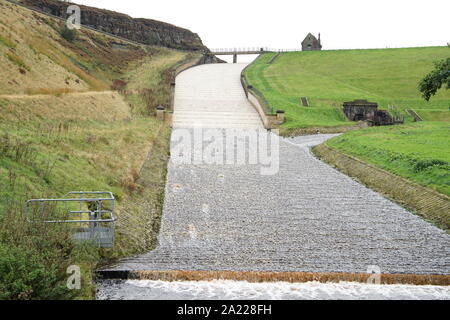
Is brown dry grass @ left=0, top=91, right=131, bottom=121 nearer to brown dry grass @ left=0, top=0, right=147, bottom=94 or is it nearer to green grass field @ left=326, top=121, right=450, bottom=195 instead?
brown dry grass @ left=0, top=0, right=147, bottom=94

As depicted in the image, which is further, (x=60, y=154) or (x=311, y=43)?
(x=311, y=43)

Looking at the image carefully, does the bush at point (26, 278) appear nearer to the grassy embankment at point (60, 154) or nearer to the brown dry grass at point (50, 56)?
the grassy embankment at point (60, 154)

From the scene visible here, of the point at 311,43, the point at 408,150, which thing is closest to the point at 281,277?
the point at 408,150

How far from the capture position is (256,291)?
42.2ft

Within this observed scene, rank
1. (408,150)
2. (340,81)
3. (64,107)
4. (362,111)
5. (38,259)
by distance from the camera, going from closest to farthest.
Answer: (38,259)
(408,150)
(64,107)
(362,111)
(340,81)

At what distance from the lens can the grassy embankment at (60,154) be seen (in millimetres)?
11659

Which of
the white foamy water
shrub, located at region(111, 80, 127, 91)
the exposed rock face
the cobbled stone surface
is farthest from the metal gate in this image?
the exposed rock face

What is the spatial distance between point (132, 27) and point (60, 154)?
8148 cm

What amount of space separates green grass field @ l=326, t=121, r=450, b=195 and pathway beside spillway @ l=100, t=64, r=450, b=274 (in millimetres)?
2006

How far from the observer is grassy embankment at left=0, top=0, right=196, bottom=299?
11659 millimetres

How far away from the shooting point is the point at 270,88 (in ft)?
212

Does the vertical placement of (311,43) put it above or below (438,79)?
above

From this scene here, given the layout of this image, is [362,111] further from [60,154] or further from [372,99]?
[60,154]

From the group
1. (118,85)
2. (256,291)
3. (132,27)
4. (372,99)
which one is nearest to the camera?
(256,291)
